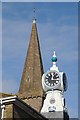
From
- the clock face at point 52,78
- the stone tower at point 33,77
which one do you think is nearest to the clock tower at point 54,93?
the clock face at point 52,78

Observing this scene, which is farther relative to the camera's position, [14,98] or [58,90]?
[58,90]

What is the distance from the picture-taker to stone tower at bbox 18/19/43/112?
2344 inches

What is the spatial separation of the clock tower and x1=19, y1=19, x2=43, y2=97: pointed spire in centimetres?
156

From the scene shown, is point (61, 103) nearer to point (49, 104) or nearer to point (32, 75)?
point (49, 104)

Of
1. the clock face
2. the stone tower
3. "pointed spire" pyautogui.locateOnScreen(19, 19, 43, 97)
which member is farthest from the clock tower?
"pointed spire" pyautogui.locateOnScreen(19, 19, 43, 97)

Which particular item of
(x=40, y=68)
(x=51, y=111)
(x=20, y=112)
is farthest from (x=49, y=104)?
(x=20, y=112)

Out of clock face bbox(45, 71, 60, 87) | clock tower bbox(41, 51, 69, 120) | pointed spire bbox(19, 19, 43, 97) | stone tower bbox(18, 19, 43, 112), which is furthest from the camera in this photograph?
pointed spire bbox(19, 19, 43, 97)

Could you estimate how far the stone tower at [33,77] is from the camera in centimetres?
5953

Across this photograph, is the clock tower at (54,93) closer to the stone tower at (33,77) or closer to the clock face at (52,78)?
the clock face at (52,78)

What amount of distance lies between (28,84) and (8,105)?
92.9 feet

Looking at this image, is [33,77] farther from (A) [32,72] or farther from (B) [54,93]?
(B) [54,93]

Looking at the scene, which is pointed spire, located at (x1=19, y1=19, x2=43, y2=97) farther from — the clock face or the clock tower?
the clock face

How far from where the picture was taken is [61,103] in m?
58.3

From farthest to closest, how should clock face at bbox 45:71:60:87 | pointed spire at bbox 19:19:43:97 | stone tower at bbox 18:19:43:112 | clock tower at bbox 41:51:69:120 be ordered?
pointed spire at bbox 19:19:43:97 → stone tower at bbox 18:19:43:112 → clock face at bbox 45:71:60:87 → clock tower at bbox 41:51:69:120
